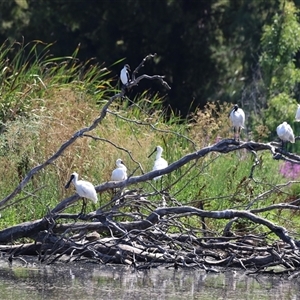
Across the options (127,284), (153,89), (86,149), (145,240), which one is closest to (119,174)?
(145,240)

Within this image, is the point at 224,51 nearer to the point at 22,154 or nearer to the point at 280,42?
the point at 280,42

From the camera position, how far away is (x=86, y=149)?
12836 millimetres

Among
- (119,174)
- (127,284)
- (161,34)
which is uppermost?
Answer: (161,34)

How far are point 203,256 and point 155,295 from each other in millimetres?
1465

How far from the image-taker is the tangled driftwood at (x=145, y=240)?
10242mm

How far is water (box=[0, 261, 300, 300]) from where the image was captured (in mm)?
9156

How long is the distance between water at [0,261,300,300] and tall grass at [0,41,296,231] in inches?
61.1

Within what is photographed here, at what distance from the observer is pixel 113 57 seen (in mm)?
26609

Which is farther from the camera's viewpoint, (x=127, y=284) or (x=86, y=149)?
(x=86, y=149)

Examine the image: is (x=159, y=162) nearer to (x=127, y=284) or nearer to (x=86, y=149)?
(x=86, y=149)

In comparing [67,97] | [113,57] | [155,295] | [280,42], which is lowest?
[155,295]

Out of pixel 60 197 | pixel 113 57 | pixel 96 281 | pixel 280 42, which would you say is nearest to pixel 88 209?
pixel 60 197

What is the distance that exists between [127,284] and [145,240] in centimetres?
96

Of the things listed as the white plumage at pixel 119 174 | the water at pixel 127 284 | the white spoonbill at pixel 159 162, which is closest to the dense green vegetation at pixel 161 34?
the white spoonbill at pixel 159 162
